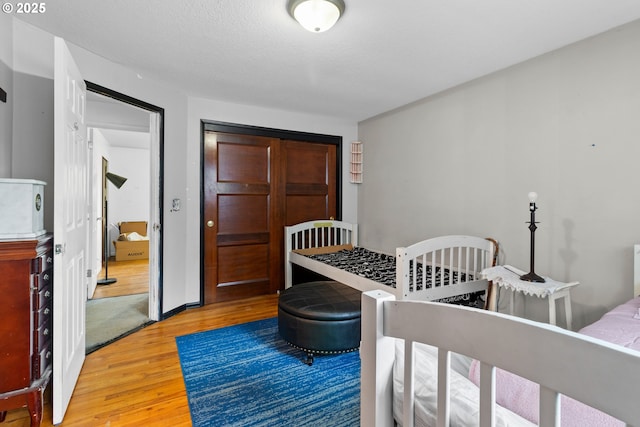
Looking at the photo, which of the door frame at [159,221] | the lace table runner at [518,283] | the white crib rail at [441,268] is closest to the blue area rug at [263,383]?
the door frame at [159,221]

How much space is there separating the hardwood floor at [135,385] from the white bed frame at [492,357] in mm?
1420

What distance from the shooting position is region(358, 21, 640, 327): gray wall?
1.95 m

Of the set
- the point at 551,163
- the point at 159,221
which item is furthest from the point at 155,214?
the point at 551,163

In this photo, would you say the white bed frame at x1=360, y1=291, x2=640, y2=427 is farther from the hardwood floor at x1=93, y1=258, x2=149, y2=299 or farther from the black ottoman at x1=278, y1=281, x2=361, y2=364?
the hardwood floor at x1=93, y1=258, x2=149, y2=299

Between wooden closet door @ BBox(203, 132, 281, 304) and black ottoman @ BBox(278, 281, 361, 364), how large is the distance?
1.51 metres

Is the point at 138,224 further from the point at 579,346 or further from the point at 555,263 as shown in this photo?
the point at 579,346

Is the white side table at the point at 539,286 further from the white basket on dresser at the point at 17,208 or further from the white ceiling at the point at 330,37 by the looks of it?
the white basket on dresser at the point at 17,208

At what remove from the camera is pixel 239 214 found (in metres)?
3.72

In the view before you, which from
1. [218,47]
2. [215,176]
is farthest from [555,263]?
[215,176]

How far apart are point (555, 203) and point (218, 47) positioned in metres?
2.66

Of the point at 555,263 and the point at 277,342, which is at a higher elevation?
the point at 555,263

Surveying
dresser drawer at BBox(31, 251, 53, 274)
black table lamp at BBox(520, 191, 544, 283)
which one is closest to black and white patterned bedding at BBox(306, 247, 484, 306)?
black table lamp at BBox(520, 191, 544, 283)

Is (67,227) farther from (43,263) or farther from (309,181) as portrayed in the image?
(309,181)

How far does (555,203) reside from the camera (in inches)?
89.2
